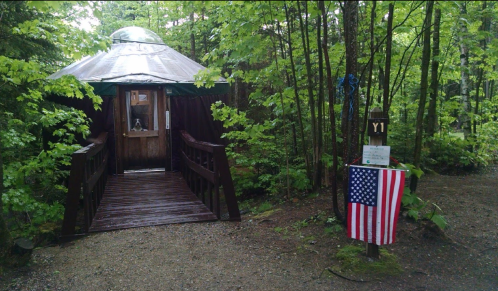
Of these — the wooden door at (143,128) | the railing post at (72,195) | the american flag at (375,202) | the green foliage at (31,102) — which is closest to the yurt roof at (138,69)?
the wooden door at (143,128)

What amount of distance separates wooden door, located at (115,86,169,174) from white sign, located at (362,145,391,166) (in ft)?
18.2

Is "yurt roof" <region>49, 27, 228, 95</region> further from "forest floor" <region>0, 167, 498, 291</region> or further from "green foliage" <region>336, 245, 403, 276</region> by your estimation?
"green foliage" <region>336, 245, 403, 276</region>

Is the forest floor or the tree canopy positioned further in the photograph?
the tree canopy

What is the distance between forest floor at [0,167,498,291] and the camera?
118 inches

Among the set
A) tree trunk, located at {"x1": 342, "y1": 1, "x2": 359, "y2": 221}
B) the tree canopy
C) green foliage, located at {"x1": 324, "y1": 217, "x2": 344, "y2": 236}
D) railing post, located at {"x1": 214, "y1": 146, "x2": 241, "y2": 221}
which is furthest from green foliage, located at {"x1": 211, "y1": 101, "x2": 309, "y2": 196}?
tree trunk, located at {"x1": 342, "y1": 1, "x2": 359, "y2": 221}

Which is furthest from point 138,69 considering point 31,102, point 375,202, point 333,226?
point 375,202

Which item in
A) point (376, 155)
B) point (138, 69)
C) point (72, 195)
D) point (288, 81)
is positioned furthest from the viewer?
point (138, 69)

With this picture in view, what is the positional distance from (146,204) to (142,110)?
299cm

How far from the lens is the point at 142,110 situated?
793cm

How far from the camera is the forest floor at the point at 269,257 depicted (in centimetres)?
299

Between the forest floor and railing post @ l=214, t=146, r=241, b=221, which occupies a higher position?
railing post @ l=214, t=146, r=241, b=221

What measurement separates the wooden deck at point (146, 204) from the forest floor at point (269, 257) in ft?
0.88

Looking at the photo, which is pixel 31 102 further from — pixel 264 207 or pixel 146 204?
pixel 264 207

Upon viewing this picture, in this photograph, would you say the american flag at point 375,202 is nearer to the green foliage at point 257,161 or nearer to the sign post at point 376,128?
the sign post at point 376,128
